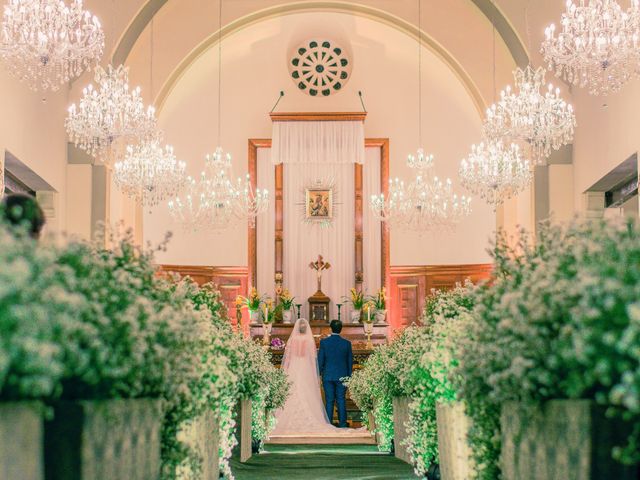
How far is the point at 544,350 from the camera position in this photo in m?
3.84

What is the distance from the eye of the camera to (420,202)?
756 inches

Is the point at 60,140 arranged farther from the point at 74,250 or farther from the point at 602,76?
the point at 74,250

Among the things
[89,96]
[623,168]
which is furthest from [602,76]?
[89,96]

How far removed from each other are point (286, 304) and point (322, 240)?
66.7 inches

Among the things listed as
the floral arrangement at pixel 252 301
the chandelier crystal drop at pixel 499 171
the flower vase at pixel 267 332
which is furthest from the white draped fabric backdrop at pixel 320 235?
the chandelier crystal drop at pixel 499 171

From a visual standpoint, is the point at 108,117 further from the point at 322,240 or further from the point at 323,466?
the point at 322,240

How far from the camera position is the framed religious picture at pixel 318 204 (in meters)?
22.3

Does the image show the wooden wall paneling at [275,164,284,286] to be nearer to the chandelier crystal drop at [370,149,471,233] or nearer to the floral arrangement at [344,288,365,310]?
the floral arrangement at [344,288,365,310]

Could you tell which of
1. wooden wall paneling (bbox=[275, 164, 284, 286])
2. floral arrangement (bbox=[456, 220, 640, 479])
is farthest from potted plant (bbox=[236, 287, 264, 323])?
floral arrangement (bbox=[456, 220, 640, 479])

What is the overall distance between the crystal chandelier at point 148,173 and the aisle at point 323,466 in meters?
5.43

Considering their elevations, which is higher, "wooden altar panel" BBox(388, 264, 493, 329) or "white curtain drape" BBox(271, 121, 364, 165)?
"white curtain drape" BBox(271, 121, 364, 165)

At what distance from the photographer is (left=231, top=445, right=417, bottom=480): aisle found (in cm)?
917

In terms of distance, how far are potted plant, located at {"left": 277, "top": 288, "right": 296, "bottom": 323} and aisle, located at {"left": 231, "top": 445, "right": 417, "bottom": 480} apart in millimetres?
8908

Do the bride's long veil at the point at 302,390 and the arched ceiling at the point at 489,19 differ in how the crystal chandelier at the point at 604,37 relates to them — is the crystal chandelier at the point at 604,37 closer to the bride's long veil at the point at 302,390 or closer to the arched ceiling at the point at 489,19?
the arched ceiling at the point at 489,19
